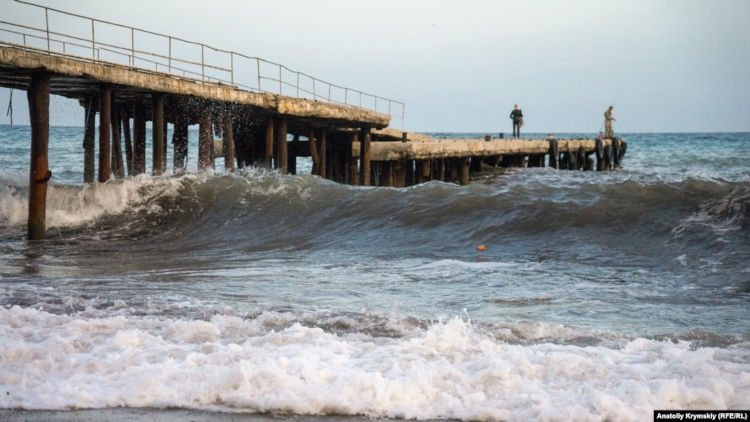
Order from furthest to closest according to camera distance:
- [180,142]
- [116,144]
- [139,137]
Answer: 1. [180,142]
2. [139,137]
3. [116,144]

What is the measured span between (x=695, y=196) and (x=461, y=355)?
428 inches

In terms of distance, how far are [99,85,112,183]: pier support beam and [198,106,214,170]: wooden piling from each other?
2.79 meters

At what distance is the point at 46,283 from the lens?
8.90 m

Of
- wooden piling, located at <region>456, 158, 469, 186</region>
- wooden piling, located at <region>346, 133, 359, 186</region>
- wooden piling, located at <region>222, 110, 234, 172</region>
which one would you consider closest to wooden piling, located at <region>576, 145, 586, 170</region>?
wooden piling, located at <region>456, 158, 469, 186</region>

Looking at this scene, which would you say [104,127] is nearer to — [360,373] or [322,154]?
[322,154]

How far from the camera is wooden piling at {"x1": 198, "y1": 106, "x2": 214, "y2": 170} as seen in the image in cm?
1909

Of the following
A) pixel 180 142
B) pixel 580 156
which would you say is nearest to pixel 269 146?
pixel 180 142

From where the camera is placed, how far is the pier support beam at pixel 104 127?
1573 cm

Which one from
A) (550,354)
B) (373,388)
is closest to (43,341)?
(373,388)

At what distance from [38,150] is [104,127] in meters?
2.37

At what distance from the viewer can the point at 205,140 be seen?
19.4 metres

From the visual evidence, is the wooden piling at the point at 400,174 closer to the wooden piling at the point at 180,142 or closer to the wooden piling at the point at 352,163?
the wooden piling at the point at 352,163

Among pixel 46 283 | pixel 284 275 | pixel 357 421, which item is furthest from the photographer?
pixel 284 275

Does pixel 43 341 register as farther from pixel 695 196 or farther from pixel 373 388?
pixel 695 196
